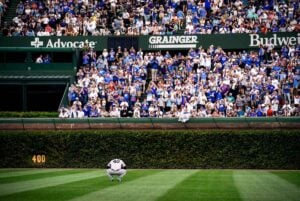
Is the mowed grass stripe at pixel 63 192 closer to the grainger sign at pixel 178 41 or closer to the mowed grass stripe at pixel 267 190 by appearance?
the mowed grass stripe at pixel 267 190

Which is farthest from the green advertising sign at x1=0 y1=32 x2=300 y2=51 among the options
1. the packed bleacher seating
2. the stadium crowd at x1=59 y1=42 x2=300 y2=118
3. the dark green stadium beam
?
the dark green stadium beam

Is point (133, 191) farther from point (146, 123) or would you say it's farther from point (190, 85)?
point (190, 85)

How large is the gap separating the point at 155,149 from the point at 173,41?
10527 millimetres

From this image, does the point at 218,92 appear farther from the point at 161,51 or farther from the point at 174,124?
the point at 161,51

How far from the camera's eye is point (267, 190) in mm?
18469

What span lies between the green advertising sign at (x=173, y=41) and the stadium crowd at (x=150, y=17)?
44 cm

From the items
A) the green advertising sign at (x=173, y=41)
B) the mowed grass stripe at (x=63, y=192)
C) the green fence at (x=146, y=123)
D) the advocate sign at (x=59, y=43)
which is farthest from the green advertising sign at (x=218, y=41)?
the mowed grass stripe at (x=63, y=192)

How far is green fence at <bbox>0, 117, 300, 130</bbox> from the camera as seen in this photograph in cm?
3350

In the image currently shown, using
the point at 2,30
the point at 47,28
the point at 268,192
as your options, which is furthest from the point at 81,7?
the point at 268,192

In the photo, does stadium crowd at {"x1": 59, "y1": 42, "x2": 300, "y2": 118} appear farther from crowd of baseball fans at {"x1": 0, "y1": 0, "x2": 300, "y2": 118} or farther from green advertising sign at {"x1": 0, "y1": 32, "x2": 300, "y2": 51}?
green advertising sign at {"x1": 0, "y1": 32, "x2": 300, "y2": 51}

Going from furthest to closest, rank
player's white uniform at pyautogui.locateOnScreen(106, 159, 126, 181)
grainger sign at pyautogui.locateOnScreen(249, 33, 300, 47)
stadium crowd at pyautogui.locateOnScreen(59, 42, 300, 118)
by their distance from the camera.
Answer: grainger sign at pyautogui.locateOnScreen(249, 33, 300, 47), stadium crowd at pyautogui.locateOnScreen(59, 42, 300, 118), player's white uniform at pyautogui.locateOnScreen(106, 159, 126, 181)

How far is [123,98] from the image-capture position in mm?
36688

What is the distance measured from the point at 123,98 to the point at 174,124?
4.04 meters

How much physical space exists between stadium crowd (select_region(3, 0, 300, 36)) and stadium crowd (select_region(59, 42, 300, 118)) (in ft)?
7.36
